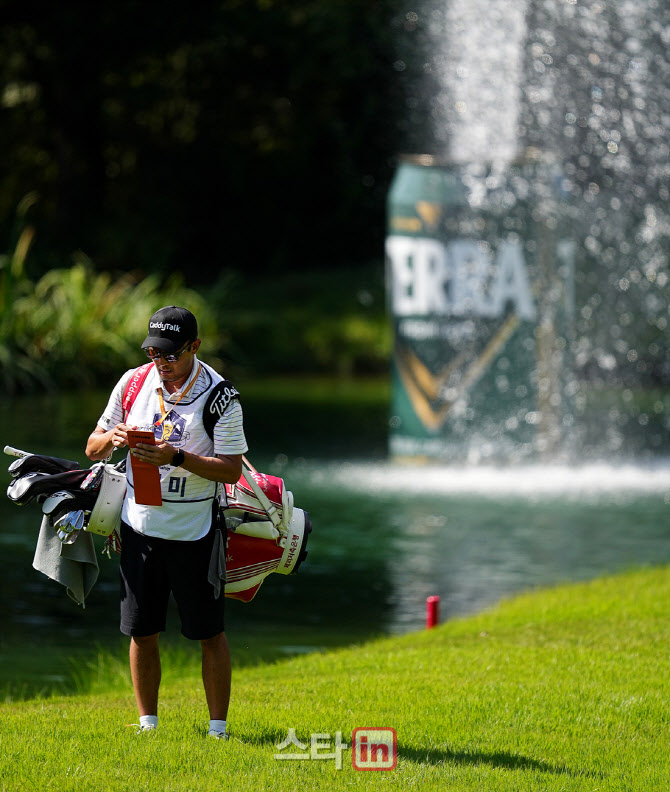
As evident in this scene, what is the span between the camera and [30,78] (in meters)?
40.2

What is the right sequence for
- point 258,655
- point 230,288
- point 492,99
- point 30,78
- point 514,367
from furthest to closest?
point 30,78, point 230,288, point 492,99, point 514,367, point 258,655

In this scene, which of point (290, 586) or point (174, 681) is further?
point (290, 586)

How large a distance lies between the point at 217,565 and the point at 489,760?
1.16 m

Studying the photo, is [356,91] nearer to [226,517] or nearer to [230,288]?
[230,288]

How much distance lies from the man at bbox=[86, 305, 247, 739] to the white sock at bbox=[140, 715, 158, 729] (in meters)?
0.09

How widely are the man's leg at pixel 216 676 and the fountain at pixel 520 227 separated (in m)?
10.6

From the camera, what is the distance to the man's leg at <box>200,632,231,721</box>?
215 inches

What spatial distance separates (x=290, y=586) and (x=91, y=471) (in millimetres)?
5208

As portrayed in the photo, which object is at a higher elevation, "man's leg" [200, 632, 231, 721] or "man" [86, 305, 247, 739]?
"man" [86, 305, 247, 739]

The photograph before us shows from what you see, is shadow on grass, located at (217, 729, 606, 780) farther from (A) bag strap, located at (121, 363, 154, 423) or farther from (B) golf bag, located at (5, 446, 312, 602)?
(A) bag strap, located at (121, 363, 154, 423)

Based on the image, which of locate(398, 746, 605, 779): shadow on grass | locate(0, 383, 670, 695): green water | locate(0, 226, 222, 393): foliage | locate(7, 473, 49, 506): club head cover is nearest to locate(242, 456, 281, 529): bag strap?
locate(7, 473, 49, 506): club head cover

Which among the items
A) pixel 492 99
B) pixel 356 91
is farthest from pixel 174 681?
pixel 356 91

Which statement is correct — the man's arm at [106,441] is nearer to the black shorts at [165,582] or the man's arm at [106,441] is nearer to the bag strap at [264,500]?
the black shorts at [165,582]

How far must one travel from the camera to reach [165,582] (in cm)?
551
